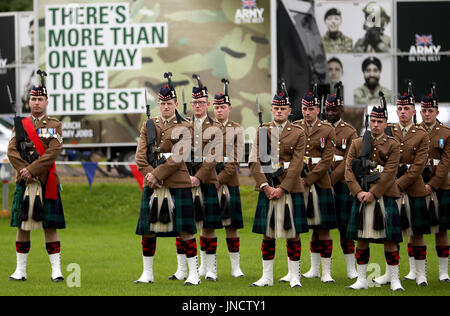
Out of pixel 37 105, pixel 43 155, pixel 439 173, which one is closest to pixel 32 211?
pixel 43 155

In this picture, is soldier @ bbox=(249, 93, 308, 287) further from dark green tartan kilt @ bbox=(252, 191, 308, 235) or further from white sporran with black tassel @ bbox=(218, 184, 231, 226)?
white sporran with black tassel @ bbox=(218, 184, 231, 226)

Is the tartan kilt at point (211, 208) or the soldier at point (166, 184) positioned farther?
the tartan kilt at point (211, 208)

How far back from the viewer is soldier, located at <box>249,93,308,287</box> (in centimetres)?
934

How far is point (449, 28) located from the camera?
19547 mm

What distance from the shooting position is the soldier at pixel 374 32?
19.2m

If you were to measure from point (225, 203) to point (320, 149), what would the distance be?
130cm

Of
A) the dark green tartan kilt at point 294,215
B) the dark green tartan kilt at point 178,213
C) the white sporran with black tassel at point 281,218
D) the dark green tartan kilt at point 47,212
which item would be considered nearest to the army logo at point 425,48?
the dark green tartan kilt at point 294,215

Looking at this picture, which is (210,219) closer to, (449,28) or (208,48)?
(208,48)

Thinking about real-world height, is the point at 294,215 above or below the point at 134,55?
below

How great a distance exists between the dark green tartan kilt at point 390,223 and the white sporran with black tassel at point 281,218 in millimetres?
578

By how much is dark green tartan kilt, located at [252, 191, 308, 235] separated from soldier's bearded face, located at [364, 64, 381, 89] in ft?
33.1

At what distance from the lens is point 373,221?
9.20m

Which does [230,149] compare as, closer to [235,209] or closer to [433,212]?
[235,209]

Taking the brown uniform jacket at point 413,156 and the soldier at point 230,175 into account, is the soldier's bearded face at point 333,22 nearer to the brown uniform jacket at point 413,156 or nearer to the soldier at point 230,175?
the soldier at point 230,175
